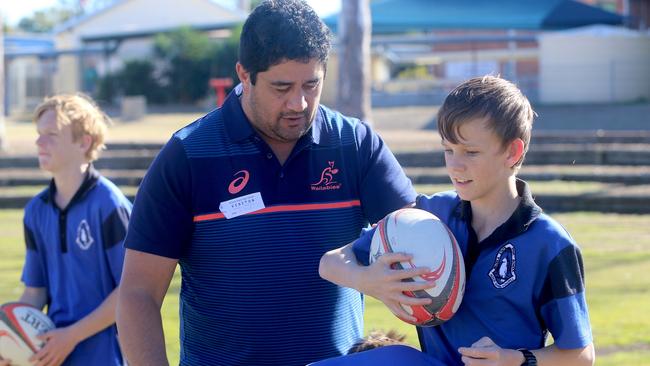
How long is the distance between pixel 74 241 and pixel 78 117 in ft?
2.06

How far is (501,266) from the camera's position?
3162 millimetres

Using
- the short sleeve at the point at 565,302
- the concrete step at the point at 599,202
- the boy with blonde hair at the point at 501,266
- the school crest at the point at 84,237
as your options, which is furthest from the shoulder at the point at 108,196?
the concrete step at the point at 599,202

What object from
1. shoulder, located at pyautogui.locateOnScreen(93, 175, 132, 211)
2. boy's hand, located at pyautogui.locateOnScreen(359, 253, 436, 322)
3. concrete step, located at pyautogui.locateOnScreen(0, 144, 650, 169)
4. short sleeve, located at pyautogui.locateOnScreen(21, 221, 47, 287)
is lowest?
concrete step, located at pyautogui.locateOnScreen(0, 144, 650, 169)

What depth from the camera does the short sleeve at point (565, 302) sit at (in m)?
3.07

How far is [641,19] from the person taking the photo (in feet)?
143

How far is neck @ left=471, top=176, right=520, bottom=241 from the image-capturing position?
10.7ft

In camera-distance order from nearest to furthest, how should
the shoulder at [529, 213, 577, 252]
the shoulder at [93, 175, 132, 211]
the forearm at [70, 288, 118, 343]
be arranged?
the shoulder at [529, 213, 577, 252] < the forearm at [70, 288, 118, 343] < the shoulder at [93, 175, 132, 211]

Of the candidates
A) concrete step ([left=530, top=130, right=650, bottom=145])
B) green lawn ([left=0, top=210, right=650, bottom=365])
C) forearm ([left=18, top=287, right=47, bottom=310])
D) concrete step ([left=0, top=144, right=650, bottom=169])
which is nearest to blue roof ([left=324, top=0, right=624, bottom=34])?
concrete step ([left=530, top=130, right=650, bottom=145])

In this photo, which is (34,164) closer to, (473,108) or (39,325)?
(39,325)

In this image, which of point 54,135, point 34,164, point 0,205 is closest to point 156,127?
point 34,164

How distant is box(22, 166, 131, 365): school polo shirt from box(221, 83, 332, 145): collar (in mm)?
1425

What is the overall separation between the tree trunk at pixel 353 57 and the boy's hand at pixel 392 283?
18561mm

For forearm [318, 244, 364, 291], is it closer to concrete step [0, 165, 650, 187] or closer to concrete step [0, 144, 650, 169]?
concrete step [0, 165, 650, 187]

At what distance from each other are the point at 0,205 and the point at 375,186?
15268mm
